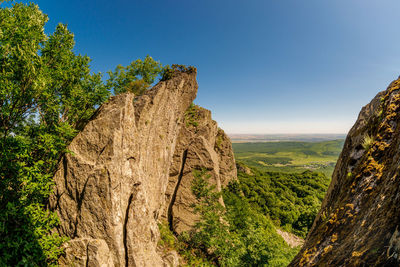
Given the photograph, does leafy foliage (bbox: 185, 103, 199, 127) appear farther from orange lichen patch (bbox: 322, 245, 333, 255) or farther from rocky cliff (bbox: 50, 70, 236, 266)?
orange lichen patch (bbox: 322, 245, 333, 255)

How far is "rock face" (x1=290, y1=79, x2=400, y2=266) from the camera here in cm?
240

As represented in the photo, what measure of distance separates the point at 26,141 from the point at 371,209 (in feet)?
47.2

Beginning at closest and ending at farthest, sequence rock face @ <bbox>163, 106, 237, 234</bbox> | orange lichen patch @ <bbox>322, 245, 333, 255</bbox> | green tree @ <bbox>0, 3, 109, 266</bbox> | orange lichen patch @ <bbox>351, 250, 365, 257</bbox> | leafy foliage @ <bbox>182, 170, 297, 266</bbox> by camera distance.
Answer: orange lichen patch @ <bbox>351, 250, 365, 257</bbox>
orange lichen patch @ <bbox>322, 245, 333, 255</bbox>
green tree @ <bbox>0, 3, 109, 266</bbox>
leafy foliage @ <bbox>182, 170, 297, 266</bbox>
rock face @ <bbox>163, 106, 237, 234</bbox>

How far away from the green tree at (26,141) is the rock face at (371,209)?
12.1m

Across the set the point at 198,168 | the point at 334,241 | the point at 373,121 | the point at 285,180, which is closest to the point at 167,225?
the point at 198,168

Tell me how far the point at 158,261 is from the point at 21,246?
8063 mm

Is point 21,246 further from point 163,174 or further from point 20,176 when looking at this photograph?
point 163,174

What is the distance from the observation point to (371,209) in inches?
126

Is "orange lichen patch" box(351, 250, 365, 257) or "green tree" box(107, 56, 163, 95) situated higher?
"green tree" box(107, 56, 163, 95)

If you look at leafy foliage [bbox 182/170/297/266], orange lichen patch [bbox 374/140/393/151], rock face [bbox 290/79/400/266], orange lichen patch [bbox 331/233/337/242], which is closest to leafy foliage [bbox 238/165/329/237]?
leafy foliage [bbox 182/170/297/266]

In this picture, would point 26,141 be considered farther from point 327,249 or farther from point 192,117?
point 192,117

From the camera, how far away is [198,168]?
65.6ft

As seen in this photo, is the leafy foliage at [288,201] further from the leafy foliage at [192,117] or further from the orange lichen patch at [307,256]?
the orange lichen patch at [307,256]

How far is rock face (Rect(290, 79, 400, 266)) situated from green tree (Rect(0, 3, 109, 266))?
39.6 ft
